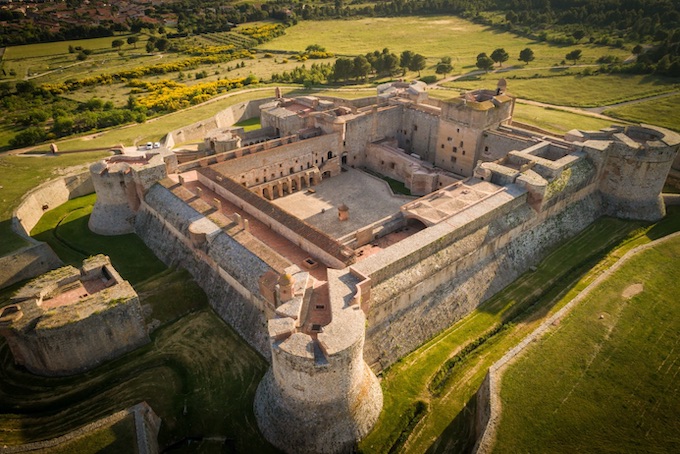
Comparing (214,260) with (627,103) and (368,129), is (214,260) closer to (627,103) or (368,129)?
(368,129)

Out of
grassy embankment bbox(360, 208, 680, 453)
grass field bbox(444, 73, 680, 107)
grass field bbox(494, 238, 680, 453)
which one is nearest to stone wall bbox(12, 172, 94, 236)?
grassy embankment bbox(360, 208, 680, 453)

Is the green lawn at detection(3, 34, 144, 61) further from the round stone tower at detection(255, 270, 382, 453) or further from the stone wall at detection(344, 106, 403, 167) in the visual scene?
the round stone tower at detection(255, 270, 382, 453)

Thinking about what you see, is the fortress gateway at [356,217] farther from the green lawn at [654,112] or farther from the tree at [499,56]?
the tree at [499,56]

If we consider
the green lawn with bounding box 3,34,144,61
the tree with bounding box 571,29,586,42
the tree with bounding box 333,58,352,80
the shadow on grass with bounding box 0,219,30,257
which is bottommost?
the shadow on grass with bounding box 0,219,30,257

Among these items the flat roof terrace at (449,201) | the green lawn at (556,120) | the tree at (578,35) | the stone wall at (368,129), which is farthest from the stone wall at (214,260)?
the tree at (578,35)

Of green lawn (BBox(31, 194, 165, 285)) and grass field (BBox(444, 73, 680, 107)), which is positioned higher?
grass field (BBox(444, 73, 680, 107))
